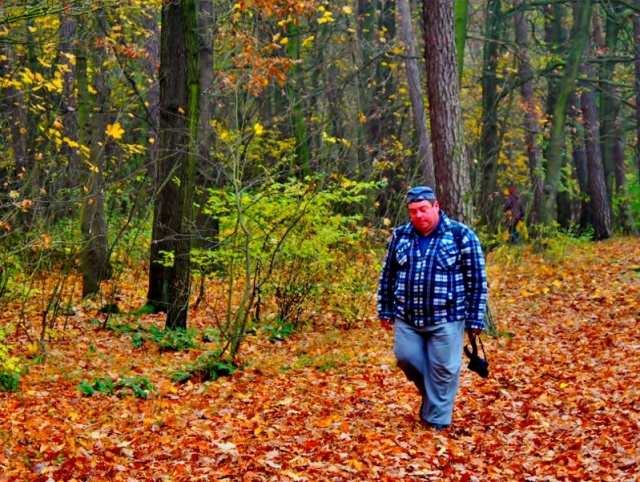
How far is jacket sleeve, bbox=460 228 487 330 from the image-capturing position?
20.6 feet

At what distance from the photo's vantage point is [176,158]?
408 inches

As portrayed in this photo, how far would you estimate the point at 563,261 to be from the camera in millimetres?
16969

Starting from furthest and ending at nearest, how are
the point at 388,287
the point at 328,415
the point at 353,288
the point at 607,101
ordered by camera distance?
the point at 607,101 → the point at 353,288 → the point at 328,415 → the point at 388,287

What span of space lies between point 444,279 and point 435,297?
0.16 metres

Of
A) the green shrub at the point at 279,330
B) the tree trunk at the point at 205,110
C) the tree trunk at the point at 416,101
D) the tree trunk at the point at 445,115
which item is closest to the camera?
the tree trunk at the point at 445,115

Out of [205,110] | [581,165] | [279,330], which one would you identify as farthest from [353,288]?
[581,165]

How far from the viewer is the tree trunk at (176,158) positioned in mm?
9289

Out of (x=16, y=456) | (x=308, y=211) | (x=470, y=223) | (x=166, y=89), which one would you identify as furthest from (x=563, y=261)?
(x=16, y=456)

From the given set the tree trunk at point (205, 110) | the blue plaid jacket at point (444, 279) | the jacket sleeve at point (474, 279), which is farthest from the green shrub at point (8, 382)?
the tree trunk at point (205, 110)

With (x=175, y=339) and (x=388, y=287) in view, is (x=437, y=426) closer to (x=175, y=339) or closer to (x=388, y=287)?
(x=388, y=287)

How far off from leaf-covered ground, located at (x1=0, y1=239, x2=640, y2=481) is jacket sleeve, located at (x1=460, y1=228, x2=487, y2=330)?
97cm

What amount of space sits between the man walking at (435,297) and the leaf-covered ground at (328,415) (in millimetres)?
455

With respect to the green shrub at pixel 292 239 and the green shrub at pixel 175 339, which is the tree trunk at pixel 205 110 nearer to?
the green shrub at pixel 292 239

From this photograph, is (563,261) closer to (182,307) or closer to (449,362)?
(182,307)
